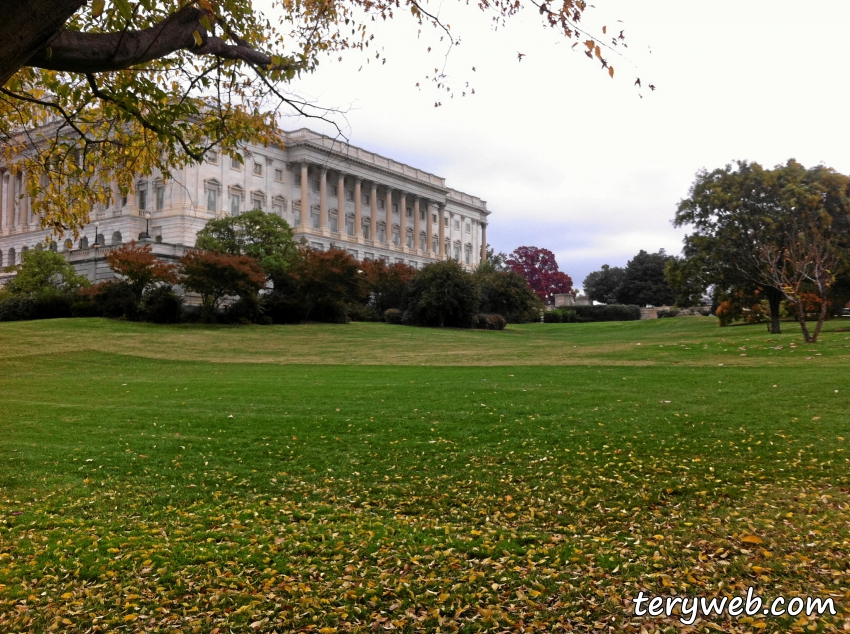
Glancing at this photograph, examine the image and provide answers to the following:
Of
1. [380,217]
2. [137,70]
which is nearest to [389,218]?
[380,217]

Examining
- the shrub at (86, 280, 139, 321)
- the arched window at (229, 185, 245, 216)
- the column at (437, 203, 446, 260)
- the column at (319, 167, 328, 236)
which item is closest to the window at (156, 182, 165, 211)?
the arched window at (229, 185, 245, 216)

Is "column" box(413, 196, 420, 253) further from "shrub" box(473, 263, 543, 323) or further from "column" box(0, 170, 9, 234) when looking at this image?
"column" box(0, 170, 9, 234)

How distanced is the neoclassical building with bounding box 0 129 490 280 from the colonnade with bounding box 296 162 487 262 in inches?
5.3

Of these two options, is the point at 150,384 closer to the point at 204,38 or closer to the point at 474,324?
the point at 204,38

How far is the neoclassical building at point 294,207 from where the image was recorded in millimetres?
64562

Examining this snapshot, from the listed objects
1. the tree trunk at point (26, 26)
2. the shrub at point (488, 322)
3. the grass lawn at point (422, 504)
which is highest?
the tree trunk at point (26, 26)

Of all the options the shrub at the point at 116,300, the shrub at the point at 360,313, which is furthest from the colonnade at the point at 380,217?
the shrub at the point at 116,300

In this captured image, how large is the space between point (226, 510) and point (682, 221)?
33768mm

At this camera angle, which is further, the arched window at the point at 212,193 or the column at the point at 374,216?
the column at the point at 374,216

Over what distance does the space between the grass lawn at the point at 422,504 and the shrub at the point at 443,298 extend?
36.2m

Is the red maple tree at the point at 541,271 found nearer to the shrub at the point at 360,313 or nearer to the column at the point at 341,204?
the column at the point at 341,204

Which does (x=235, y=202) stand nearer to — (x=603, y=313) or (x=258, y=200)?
(x=258, y=200)

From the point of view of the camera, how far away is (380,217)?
8962cm

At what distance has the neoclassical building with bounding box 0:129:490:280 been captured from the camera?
64562 mm
